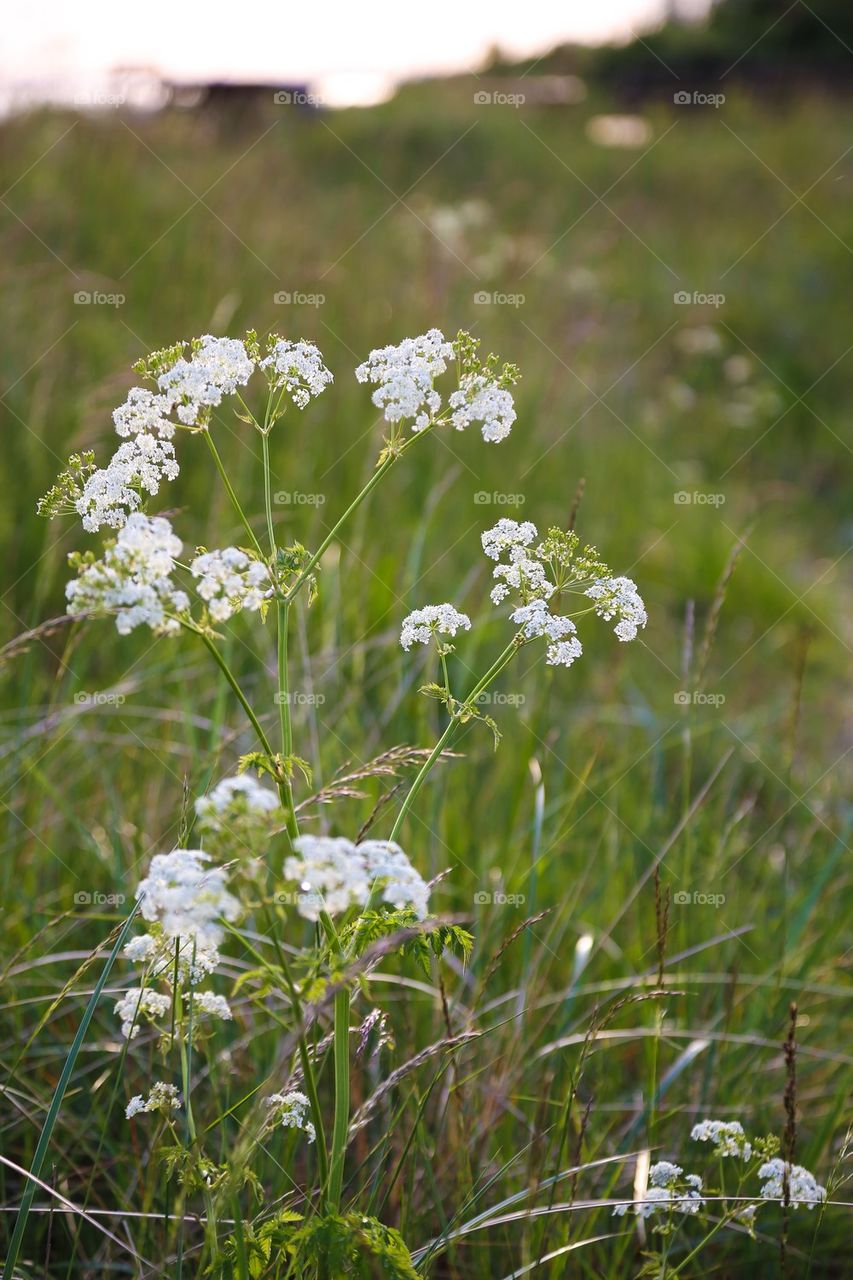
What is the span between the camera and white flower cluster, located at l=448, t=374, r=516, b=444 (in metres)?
1.51

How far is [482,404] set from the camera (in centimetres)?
151

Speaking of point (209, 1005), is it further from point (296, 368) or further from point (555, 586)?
point (296, 368)

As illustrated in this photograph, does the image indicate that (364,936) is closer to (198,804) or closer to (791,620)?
(198,804)

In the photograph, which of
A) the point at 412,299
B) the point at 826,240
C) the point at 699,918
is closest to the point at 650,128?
the point at 826,240

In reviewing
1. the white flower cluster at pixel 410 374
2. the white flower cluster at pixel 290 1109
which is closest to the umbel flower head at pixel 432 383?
the white flower cluster at pixel 410 374

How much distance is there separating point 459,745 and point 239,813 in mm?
2276

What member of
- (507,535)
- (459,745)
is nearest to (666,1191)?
(507,535)

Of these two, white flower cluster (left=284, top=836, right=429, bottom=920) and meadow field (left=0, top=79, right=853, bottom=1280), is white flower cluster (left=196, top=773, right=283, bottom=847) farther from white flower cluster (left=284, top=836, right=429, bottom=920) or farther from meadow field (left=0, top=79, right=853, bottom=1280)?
meadow field (left=0, top=79, right=853, bottom=1280)

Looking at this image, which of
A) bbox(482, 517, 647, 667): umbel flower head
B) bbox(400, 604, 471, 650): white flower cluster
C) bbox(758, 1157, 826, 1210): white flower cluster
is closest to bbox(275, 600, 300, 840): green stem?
bbox(400, 604, 471, 650): white flower cluster

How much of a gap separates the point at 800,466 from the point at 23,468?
19.8 feet

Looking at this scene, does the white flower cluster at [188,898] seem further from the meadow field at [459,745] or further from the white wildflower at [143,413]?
the white wildflower at [143,413]

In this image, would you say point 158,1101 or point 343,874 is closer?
point 343,874

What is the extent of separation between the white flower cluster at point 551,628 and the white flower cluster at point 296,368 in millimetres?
429

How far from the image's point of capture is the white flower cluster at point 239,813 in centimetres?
112
